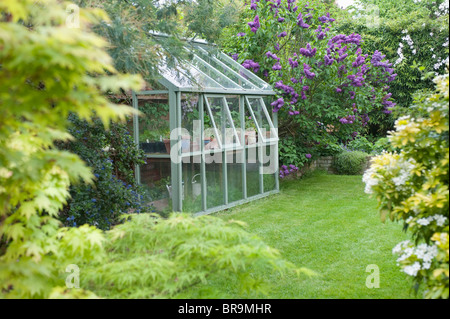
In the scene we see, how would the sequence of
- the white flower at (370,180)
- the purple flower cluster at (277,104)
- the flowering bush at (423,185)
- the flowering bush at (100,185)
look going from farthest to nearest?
1. the purple flower cluster at (277,104)
2. the flowering bush at (100,185)
3. the white flower at (370,180)
4. the flowering bush at (423,185)

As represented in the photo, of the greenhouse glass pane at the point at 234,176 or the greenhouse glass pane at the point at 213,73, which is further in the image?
the greenhouse glass pane at the point at 234,176

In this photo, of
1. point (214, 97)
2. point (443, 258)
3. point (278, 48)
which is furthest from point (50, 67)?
point (278, 48)

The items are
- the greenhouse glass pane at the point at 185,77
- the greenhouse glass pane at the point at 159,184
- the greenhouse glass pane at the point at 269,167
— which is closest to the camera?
the greenhouse glass pane at the point at 185,77

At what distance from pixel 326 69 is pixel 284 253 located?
571 cm

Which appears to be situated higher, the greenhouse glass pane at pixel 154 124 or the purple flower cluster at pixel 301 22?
the purple flower cluster at pixel 301 22

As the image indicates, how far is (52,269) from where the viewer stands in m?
3.13

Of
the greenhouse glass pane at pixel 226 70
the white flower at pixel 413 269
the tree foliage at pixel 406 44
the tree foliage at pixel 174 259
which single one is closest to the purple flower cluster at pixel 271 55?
the greenhouse glass pane at pixel 226 70

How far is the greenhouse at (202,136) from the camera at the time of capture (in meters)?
7.53

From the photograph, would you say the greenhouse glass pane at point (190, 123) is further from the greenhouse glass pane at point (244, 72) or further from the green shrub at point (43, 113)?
the green shrub at point (43, 113)

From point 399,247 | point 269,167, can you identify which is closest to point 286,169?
point 269,167

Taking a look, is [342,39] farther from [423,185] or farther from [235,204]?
[423,185]

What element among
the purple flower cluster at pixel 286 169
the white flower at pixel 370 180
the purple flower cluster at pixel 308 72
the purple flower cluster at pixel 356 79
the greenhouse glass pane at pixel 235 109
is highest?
the purple flower cluster at pixel 308 72

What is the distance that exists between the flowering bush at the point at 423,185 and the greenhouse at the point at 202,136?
3.44 meters

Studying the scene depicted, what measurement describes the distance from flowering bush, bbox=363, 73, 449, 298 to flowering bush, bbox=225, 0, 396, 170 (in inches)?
252
